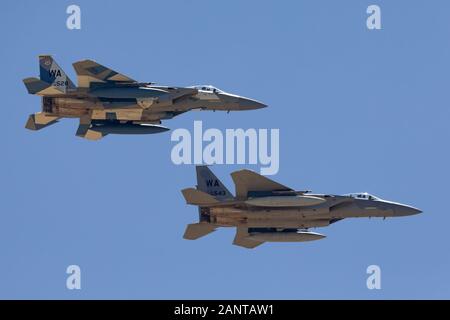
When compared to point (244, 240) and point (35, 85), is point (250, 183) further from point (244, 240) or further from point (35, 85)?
point (35, 85)

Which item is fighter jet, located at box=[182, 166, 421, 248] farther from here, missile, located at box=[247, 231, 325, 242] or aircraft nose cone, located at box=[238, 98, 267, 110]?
aircraft nose cone, located at box=[238, 98, 267, 110]

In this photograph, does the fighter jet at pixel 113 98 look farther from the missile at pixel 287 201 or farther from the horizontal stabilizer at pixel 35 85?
the missile at pixel 287 201

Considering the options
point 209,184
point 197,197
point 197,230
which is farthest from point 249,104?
point 197,230

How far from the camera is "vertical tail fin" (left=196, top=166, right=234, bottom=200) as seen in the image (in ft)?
165

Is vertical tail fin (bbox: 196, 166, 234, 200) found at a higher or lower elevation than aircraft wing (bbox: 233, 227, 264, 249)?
higher

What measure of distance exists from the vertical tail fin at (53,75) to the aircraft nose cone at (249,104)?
6242 mm

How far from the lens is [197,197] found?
4812 cm

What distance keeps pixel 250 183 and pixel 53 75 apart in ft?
27.8

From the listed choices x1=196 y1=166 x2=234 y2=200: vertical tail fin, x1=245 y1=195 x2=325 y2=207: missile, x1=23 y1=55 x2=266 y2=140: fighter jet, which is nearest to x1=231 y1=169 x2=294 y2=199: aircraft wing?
x1=245 y1=195 x2=325 y2=207: missile

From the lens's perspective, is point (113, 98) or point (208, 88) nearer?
point (113, 98)

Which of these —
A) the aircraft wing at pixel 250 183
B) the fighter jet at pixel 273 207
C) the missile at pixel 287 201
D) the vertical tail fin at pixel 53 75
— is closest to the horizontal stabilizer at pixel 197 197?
the fighter jet at pixel 273 207

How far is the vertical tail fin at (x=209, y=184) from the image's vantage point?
50438 mm

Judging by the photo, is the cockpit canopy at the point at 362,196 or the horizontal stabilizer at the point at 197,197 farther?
the cockpit canopy at the point at 362,196

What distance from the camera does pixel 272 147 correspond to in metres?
50.4
